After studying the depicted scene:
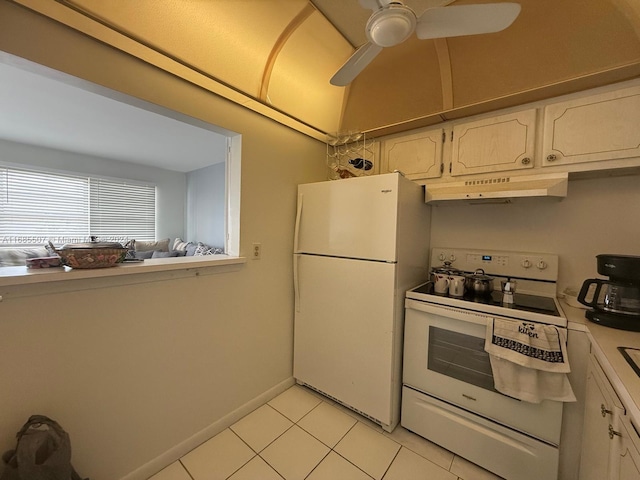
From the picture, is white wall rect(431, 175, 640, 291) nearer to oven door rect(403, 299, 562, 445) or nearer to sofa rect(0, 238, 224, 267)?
oven door rect(403, 299, 562, 445)

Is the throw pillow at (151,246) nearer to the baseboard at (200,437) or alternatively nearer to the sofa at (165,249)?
the sofa at (165,249)

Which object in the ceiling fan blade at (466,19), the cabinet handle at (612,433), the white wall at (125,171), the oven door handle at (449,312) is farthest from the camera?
the white wall at (125,171)

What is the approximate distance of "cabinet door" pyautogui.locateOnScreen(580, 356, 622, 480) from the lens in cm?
80

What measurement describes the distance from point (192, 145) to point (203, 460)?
11.8 ft

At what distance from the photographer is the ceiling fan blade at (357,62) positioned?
1.12 meters

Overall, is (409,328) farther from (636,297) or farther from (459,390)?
(636,297)

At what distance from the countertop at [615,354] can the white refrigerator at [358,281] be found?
847 millimetres

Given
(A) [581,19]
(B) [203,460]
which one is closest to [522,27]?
(A) [581,19]

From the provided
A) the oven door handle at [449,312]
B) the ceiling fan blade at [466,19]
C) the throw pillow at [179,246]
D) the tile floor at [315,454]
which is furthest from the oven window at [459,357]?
the throw pillow at [179,246]

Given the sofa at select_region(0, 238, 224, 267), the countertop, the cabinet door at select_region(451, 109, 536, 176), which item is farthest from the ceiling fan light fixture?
the sofa at select_region(0, 238, 224, 267)

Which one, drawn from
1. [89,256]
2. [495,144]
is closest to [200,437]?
[89,256]

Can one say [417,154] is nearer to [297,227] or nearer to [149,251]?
[297,227]

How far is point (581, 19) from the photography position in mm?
1346

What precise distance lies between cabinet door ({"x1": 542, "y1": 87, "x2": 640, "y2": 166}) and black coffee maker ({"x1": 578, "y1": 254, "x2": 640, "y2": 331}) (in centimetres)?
60
